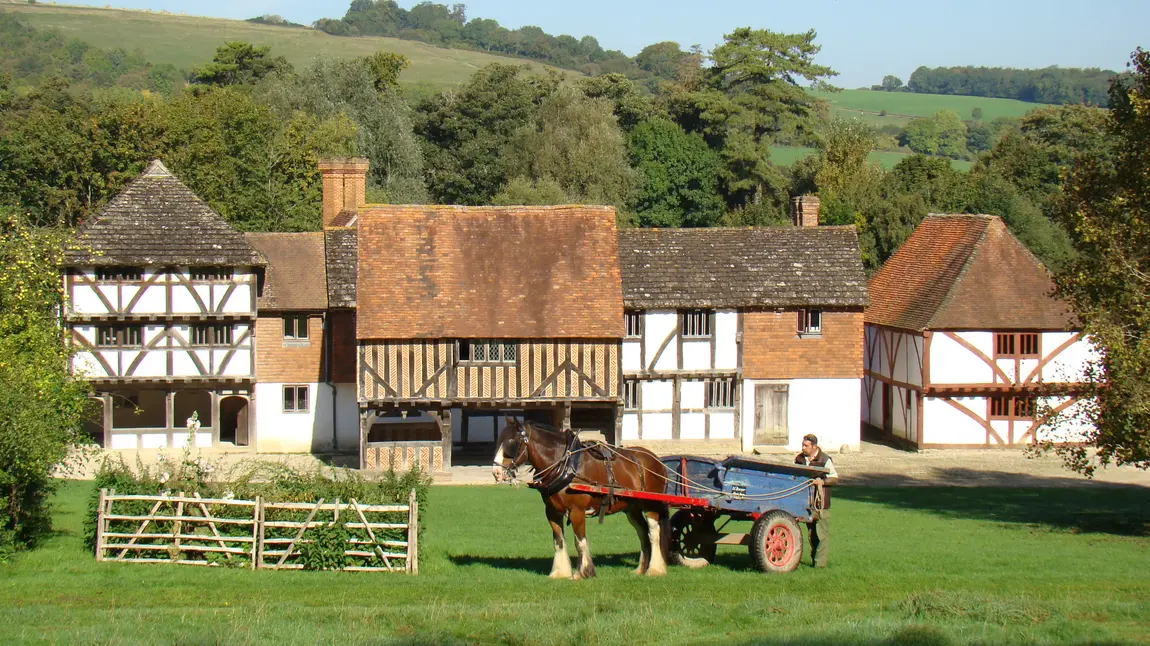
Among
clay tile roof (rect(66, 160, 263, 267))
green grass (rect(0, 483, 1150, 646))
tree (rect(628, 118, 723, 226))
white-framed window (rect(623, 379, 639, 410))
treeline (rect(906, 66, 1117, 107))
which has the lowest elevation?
green grass (rect(0, 483, 1150, 646))

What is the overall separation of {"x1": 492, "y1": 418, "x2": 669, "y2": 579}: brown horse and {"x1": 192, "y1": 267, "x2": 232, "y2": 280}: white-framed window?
20.1 meters

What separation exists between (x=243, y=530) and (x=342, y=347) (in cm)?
1707

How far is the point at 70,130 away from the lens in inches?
1972

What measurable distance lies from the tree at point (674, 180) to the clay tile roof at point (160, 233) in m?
40.3

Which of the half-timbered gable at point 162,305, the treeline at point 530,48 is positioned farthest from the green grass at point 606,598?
the treeline at point 530,48

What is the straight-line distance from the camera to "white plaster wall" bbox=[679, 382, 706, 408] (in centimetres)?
3509

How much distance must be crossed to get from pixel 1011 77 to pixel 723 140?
122 m

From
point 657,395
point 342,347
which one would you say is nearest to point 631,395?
point 657,395

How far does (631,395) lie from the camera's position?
34938 mm

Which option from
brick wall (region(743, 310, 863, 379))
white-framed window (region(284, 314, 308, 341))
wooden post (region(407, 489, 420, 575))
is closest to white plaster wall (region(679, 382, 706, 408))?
brick wall (region(743, 310, 863, 379))

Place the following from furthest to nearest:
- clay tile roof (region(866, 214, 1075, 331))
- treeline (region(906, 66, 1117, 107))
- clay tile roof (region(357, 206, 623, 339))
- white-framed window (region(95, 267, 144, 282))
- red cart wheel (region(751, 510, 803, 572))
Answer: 1. treeline (region(906, 66, 1117, 107))
2. clay tile roof (region(866, 214, 1075, 331))
3. white-framed window (region(95, 267, 144, 282))
4. clay tile roof (region(357, 206, 623, 339))
5. red cart wheel (region(751, 510, 803, 572))

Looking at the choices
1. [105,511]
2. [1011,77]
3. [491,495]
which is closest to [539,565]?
[105,511]

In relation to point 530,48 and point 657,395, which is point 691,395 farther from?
point 530,48

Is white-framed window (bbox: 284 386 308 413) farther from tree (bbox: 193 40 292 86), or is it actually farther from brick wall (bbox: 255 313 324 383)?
tree (bbox: 193 40 292 86)
